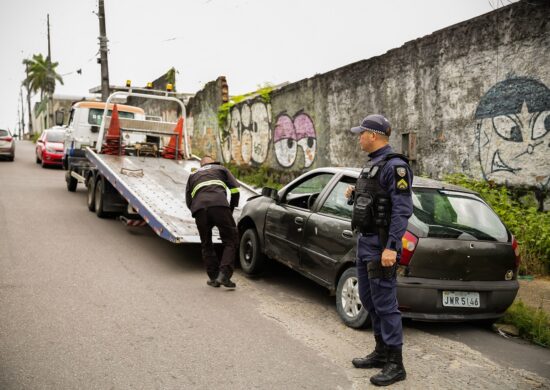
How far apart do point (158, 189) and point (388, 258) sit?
5.85m

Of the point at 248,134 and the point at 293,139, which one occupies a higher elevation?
the point at 248,134

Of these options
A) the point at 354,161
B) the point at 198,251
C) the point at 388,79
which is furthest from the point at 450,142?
the point at 198,251

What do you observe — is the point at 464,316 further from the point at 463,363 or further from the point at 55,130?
the point at 55,130

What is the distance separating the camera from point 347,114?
1186 cm

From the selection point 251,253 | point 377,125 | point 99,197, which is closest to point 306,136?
point 99,197

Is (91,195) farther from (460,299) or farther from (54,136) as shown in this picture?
(54,136)

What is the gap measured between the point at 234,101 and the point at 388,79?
817 centimetres

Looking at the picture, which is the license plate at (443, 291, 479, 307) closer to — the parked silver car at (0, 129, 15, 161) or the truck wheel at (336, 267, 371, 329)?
the truck wheel at (336, 267, 371, 329)

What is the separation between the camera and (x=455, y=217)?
491cm

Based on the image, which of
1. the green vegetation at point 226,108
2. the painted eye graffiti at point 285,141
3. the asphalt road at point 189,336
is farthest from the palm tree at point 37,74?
the asphalt road at point 189,336

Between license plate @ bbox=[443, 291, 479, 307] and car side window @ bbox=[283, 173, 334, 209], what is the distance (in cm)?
189

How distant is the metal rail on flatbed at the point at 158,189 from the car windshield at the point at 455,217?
10.4 feet

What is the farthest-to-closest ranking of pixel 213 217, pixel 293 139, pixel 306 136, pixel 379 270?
pixel 293 139 < pixel 306 136 < pixel 213 217 < pixel 379 270

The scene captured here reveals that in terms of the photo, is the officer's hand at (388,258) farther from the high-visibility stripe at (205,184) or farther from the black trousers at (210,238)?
the high-visibility stripe at (205,184)
